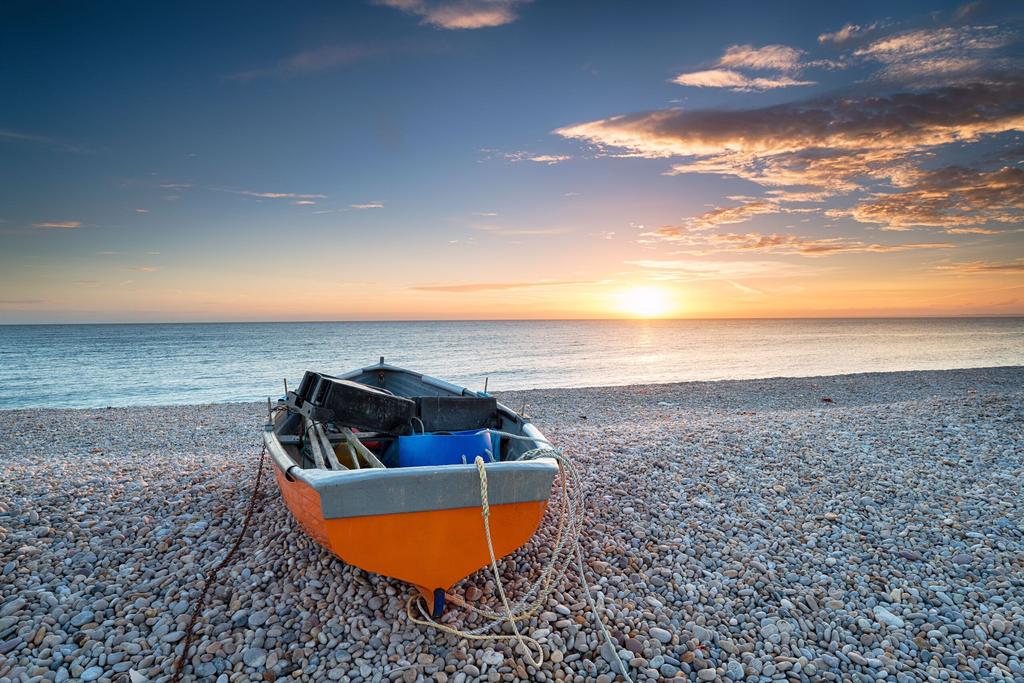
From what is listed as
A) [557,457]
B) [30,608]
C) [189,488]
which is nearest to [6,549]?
[30,608]

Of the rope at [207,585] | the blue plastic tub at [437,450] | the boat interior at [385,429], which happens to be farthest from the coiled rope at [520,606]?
the rope at [207,585]

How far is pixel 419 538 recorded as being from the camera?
4.04 metres

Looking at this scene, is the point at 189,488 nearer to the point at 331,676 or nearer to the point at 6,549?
the point at 6,549

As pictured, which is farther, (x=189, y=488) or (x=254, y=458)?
(x=254, y=458)

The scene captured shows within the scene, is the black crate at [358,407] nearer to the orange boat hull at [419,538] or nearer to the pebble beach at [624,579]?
the pebble beach at [624,579]

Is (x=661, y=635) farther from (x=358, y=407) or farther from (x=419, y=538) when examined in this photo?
(x=358, y=407)

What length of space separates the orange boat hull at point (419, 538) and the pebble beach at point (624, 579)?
52 cm

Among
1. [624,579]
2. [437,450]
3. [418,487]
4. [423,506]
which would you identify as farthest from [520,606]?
[437,450]

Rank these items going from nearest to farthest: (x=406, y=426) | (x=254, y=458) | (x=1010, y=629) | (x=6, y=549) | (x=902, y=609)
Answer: (x=1010, y=629) < (x=902, y=609) < (x=6, y=549) < (x=406, y=426) < (x=254, y=458)

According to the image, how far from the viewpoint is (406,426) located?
20.8ft

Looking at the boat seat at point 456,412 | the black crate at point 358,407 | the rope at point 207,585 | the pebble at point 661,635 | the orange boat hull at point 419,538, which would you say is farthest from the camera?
the boat seat at point 456,412

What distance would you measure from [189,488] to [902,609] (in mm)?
7324

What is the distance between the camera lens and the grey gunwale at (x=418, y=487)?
387 cm

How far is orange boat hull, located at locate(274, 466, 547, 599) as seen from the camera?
13.0ft
